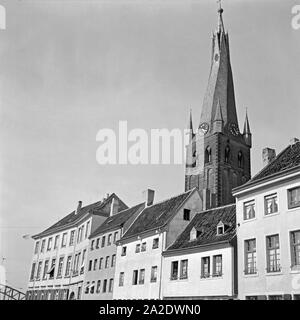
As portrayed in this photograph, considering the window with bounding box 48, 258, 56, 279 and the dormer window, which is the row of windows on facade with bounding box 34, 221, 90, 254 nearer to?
the window with bounding box 48, 258, 56, 279

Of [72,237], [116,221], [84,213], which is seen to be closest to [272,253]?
[116,221]

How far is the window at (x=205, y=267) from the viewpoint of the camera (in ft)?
84.0

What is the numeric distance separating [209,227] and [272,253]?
780cm

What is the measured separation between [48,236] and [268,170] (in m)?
34.2

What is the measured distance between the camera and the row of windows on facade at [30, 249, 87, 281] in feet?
136

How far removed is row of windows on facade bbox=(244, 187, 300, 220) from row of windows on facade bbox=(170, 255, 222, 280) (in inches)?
140

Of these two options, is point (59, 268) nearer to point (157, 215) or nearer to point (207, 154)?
point (157, 215)

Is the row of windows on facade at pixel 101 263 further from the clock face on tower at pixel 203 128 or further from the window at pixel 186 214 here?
the clock face on tower at pixel 203 128

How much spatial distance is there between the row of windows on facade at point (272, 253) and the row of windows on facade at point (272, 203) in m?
1.40

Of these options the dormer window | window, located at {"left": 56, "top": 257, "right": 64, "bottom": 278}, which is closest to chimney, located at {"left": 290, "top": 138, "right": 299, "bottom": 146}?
the dormer window

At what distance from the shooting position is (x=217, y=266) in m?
25.1
